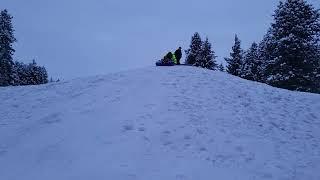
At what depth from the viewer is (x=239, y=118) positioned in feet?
58.9

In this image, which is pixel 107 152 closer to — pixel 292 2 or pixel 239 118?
pixel 239 118

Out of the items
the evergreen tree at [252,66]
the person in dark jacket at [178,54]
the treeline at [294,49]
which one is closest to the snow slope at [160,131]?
the person in dark jacket at [178,54]

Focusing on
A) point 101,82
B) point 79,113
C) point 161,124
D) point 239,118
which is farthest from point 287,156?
point 101,82

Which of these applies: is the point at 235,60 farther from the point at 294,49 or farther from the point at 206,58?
the point at 294,49

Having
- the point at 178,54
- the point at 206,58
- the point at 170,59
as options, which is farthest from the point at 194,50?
the point at 170,59

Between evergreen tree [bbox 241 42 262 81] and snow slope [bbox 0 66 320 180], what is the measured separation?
2488cm

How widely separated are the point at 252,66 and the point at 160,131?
3494 cm

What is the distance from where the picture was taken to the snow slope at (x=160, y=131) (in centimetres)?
Answer: 1370

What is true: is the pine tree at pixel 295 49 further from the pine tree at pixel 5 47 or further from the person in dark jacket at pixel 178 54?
the pine tree at pixel 5 47

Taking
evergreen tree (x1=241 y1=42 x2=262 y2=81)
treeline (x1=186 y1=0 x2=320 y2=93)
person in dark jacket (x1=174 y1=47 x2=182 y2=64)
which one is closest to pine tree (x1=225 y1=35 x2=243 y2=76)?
evergreen tree (x1=241 y1=42 x2=262 y2=81)

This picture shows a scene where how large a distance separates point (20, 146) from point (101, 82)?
8023mm

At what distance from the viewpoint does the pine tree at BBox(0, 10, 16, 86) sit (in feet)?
165

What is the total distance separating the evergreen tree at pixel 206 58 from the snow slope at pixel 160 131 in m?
25.8

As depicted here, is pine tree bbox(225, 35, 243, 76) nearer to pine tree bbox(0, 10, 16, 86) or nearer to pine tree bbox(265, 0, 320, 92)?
pine tree bbox(265, 0, 320, 92)
